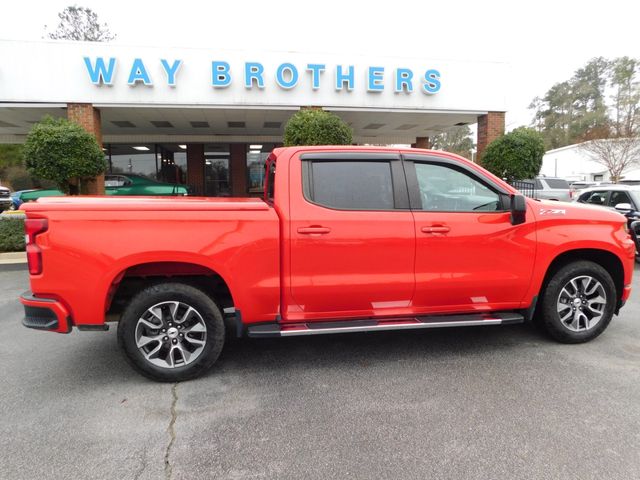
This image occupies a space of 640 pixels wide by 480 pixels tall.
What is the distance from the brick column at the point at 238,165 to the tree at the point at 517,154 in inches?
429

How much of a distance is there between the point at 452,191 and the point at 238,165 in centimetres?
1651

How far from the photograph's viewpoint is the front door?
3.69m

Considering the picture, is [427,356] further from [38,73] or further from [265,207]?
[38,73]

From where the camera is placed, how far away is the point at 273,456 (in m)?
2.52

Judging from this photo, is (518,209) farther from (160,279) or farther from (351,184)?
(160,279)

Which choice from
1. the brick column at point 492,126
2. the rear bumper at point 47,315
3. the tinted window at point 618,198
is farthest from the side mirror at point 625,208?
the rear bumper at point 47,315

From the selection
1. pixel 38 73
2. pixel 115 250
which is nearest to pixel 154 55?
pixel 38 73

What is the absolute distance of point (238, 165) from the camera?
1938 cm

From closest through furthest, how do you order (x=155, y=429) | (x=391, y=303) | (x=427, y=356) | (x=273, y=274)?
(x=155, y=429) < (x=273, y=274) < (x=391, y=303) < (x=427, y=356)

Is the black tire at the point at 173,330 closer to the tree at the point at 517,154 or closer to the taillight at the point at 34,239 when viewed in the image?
A: the taillight at the point at 34,239

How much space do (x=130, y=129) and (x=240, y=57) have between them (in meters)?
7.06

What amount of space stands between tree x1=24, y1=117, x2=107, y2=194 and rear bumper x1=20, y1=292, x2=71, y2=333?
319 inches

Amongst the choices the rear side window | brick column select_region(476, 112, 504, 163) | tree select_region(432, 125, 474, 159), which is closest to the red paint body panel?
the rear side window

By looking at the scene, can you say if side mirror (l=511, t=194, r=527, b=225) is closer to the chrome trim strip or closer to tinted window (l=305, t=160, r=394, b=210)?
the chrome trim strip
